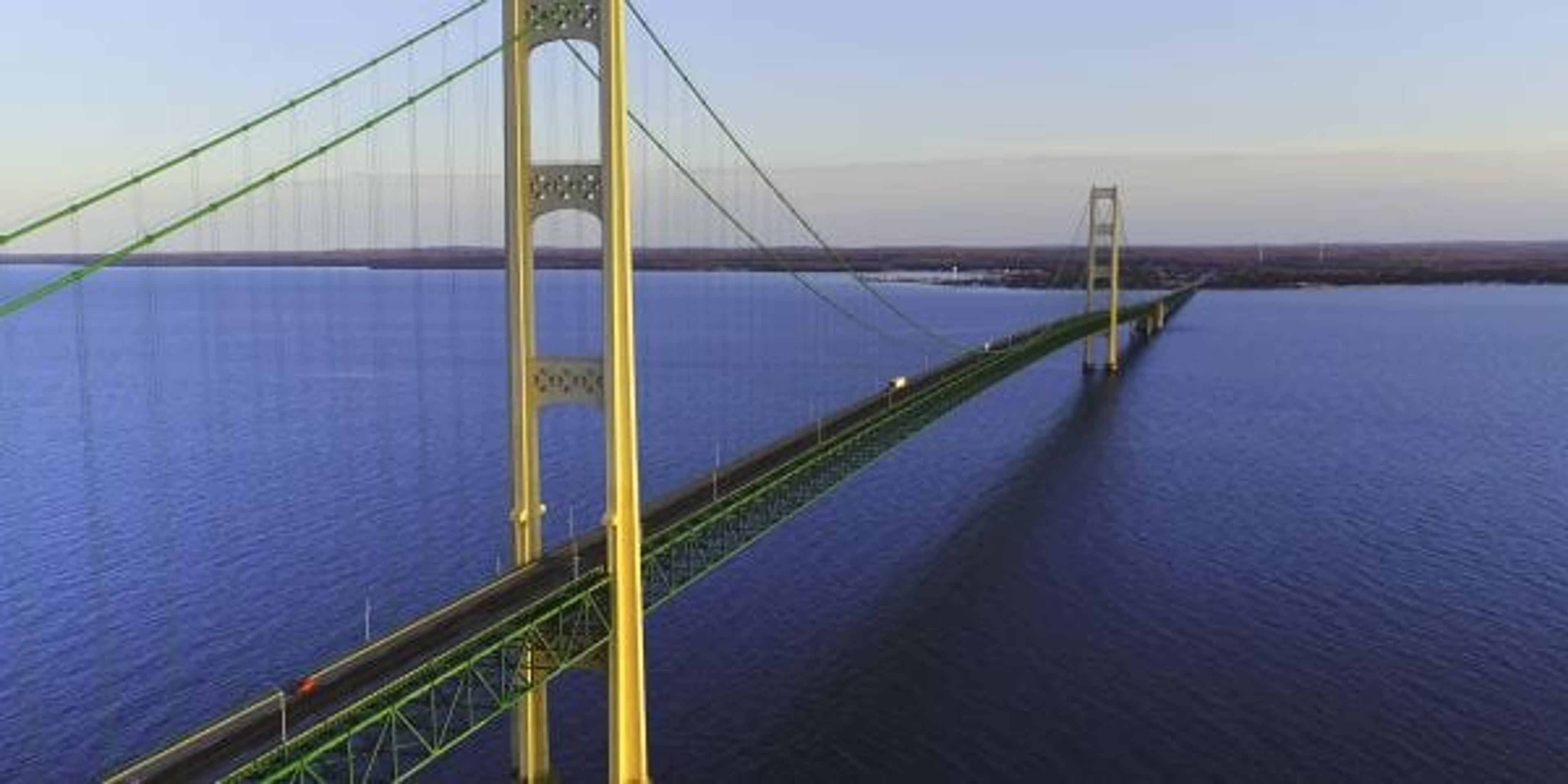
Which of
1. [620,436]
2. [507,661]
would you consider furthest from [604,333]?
[507,661]

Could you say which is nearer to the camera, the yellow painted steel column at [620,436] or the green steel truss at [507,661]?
the green steel truss at [507,661]

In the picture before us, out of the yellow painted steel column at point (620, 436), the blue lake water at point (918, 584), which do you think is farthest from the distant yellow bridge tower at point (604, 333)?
the blue lake water at point (918, 584)

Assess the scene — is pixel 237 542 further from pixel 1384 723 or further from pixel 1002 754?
pixel 1384 723

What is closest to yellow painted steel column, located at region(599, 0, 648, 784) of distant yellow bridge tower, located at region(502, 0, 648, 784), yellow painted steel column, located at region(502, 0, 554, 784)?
distant yellow bridge tower, located at region(502, 0, 648, 784)

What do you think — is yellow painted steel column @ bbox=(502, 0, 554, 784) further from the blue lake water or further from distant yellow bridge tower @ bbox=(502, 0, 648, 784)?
the blue lake water

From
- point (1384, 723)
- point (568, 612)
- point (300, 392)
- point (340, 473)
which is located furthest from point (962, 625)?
point (300, 392)

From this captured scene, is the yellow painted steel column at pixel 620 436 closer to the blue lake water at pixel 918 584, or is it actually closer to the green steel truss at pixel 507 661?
the green steel truss at pixel 507 661

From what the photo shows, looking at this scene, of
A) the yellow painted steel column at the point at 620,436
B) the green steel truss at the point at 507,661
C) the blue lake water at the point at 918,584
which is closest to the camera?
the green steel truss at the point at 507,661

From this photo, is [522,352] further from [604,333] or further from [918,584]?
[918,584]
